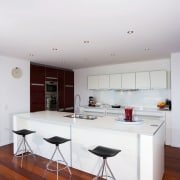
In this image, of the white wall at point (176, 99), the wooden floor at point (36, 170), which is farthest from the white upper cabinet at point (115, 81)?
the wooden floor at point (36, 170)

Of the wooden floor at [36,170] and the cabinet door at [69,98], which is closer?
the wooden floor at [36,170]

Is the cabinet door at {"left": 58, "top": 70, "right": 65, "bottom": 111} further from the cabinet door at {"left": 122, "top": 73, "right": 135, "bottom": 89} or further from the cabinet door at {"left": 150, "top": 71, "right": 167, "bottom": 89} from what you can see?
the cabinet door at {"left": 150, "top": 71, "right": 167, "bottom": 89}

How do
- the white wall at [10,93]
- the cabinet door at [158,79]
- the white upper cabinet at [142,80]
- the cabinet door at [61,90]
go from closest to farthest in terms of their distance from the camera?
the white wall at [10,93] < the cabinet door at [158,79] < the white upper cabinet at [142,80] < the cabinet door at [61,90]

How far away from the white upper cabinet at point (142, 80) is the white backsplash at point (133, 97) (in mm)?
410

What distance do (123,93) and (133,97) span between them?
0.37 metres

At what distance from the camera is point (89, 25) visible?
2.33 m

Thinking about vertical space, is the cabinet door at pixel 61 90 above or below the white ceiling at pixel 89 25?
below

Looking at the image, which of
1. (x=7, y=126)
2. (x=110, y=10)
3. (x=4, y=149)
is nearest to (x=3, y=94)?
(x=7, y=126)

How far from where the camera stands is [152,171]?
2023 mm

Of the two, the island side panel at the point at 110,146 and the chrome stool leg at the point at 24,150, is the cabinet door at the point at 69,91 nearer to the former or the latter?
the chrome stool leg at the point at 24,150

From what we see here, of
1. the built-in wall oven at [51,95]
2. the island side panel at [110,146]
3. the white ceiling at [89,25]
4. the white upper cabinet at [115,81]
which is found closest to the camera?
the white ceiling at [89,25]

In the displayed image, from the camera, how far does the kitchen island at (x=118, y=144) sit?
6.83 ft

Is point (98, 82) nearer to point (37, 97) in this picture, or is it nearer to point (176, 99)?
point (37, 97)

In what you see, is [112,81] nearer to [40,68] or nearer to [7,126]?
[40,68]
